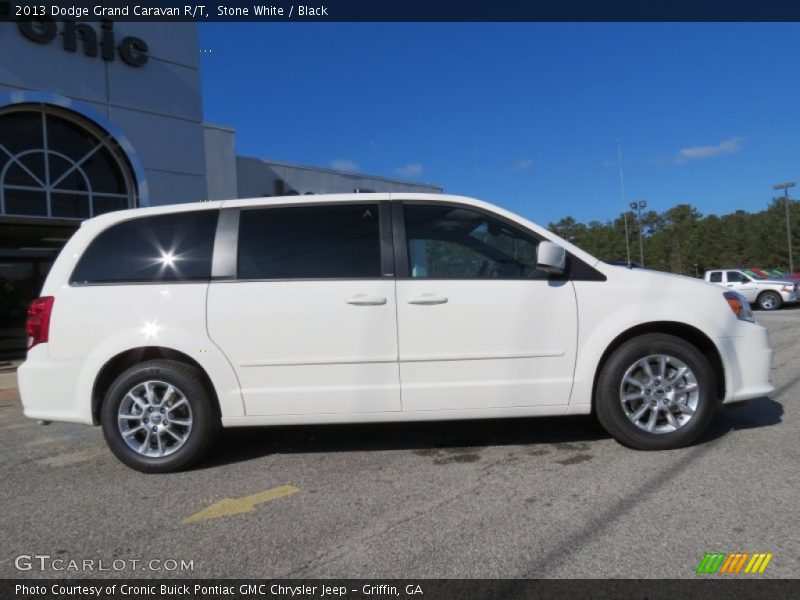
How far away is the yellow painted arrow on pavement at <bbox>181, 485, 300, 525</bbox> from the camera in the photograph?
310cm

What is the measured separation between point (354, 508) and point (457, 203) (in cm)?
216

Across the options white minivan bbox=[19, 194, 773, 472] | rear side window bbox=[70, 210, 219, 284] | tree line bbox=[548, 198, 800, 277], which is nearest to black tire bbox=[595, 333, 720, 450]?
white minivan bbox=[19, 194, 773, 472]

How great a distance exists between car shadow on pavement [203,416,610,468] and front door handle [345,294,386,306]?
1169 millimetres

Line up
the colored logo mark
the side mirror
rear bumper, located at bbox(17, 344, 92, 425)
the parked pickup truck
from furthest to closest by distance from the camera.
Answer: the parked pickup truck → rear bumper, located at bbox(17, 344, 92, 425) → the side mirror → the colored logo mark

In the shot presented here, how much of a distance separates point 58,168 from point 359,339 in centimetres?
1006

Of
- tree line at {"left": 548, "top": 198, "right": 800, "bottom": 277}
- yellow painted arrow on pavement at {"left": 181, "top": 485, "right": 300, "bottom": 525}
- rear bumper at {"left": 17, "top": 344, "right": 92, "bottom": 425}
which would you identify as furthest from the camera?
tree line at {"left": 548, "top": 198, "right": 800, "bottom": 277}

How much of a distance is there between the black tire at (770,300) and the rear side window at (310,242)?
839 inches

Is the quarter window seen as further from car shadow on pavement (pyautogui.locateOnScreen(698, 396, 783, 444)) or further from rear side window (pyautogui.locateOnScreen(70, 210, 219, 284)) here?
car shadow on pavement (pyautogui.locateOnScreen(698, 396, 783, 444))

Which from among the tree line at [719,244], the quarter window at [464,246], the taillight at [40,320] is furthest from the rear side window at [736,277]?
the tree line at [719,244]

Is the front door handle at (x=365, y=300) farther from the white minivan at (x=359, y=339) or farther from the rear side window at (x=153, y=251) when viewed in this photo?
the rear side window at (x=153, y=251)

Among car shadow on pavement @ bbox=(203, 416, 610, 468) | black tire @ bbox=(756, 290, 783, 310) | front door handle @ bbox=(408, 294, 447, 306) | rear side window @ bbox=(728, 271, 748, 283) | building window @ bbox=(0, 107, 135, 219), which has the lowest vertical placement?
car shadow on pavement @ bbox=(203, 416, 610, 468)

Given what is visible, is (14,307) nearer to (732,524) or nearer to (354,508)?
(354,508)

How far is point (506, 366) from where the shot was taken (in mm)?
3781

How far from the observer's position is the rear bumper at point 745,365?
3.89 metres
